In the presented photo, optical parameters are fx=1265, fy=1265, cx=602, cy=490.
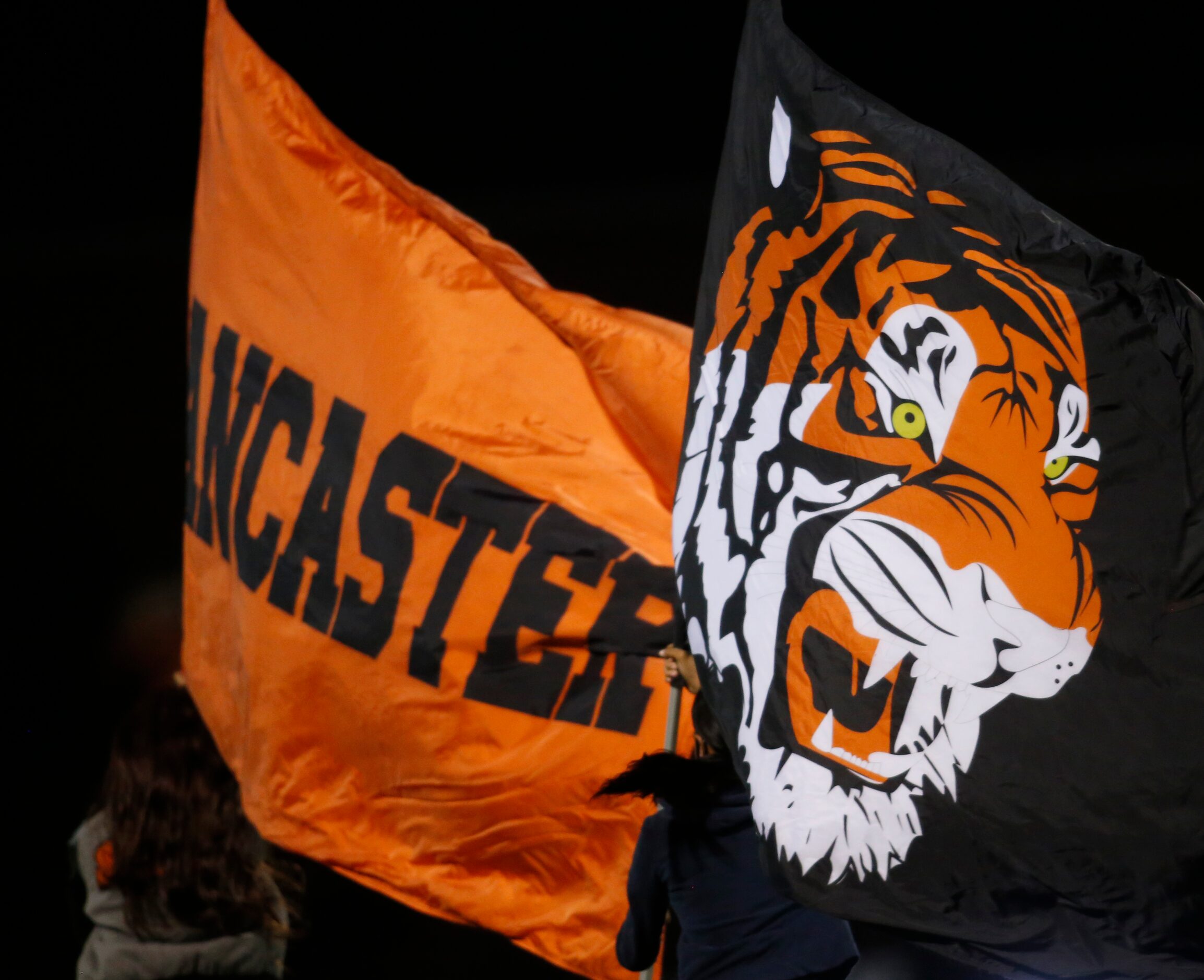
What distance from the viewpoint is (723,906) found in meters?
1.27

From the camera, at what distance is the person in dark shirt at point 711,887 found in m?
1.22

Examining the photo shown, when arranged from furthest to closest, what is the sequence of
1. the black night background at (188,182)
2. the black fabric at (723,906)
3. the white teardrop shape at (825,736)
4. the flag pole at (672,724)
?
the black night background at (188,182), the flag pole at (672,724), the black fabric at (723,906), the white teardrop shape at (825,736)

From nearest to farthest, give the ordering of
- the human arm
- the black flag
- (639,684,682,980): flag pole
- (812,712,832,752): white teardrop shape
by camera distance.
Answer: the black flag, (812,712,832,752): white teardrop shape, the human arm, (639,684,682,980): flag pole

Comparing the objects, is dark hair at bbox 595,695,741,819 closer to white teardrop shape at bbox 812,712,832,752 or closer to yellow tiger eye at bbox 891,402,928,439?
white teardrop shape at bbox 812,712,832,752

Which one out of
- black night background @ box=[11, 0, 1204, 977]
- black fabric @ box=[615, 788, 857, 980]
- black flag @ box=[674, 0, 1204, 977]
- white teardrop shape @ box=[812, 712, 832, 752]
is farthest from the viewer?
black night background @ box=[11, 0, 1204, 977]

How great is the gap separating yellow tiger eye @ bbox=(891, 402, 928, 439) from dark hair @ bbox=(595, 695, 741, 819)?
0.40 m

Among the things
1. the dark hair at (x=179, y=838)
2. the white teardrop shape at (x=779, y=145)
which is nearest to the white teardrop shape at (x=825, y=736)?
the white teardrop shape at (x=779, y=145)

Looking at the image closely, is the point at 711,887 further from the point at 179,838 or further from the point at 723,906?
the point at 179,838

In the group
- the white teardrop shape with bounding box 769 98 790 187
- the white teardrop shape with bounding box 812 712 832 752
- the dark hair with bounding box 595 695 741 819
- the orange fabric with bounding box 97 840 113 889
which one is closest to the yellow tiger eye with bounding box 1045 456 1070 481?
the white teardrop shape with bounding box 812 712 832 752

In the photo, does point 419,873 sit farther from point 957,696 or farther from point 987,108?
point 987,108

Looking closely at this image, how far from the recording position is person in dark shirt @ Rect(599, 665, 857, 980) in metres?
1.22

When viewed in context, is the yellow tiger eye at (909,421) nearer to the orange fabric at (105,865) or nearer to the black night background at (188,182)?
the orange fabric at (105,865)

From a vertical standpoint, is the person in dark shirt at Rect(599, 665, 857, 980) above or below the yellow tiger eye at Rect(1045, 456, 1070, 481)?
below

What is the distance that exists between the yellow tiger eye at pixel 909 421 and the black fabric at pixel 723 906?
1.55 ft
